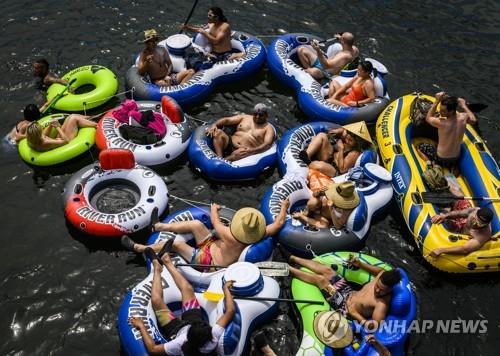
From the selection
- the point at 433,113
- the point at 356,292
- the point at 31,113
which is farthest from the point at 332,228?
the point at 31,113

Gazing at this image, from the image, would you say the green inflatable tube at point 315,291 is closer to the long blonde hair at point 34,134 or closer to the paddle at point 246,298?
the paddle at point 246,298

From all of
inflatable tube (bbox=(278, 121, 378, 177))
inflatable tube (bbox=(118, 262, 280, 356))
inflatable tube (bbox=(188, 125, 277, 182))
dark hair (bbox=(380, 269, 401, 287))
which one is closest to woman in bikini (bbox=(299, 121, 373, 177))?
inflatable tube (bbox=(278, 121, 378, 177))

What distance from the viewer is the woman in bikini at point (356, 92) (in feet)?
31.9

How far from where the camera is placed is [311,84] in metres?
10.2

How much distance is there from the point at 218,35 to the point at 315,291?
20.9 feet

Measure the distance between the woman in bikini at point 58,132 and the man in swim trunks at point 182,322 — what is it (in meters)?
3.29

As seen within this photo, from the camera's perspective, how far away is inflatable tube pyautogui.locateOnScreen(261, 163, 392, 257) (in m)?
7.27

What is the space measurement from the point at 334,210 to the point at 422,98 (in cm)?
375

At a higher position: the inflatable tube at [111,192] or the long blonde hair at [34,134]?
the long blonde hair at [34,134]

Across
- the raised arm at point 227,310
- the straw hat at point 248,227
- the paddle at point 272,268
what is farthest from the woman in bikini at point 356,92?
the raised arm at point 227,310

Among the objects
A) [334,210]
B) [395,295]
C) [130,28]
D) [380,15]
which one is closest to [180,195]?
[334,210]

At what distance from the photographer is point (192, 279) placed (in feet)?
22.0

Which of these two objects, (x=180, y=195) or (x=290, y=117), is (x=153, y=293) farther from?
(x=290, y=117)

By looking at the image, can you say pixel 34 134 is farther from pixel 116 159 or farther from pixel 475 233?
pixel 475 233
